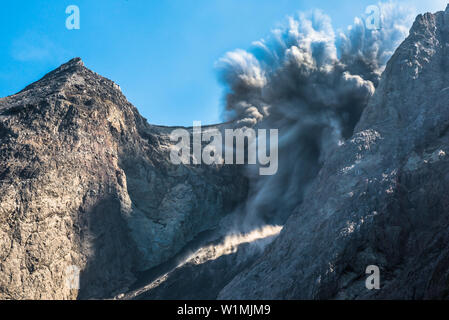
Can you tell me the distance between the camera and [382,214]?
21719 millimetres

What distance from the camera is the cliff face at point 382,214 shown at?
19.3 metres

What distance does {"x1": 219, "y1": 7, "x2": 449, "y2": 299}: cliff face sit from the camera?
1934 cm

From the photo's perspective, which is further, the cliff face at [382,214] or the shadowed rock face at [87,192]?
the shadowed rock face at [87,192]

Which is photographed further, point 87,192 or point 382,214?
point 87,192

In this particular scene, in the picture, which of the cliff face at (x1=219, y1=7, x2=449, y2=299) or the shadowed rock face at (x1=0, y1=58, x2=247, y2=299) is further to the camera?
the shadowed rock face at (x1=0, y1=58, x2=247, y2=299)

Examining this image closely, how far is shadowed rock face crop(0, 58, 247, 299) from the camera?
27.0 m

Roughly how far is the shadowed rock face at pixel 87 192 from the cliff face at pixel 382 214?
33.3ft

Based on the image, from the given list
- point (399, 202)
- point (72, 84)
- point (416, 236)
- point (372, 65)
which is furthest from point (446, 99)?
point (72, 84)

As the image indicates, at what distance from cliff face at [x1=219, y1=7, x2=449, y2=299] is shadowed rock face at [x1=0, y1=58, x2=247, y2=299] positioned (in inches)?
400

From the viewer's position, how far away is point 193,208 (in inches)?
1451

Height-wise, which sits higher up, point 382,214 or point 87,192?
point 87,192

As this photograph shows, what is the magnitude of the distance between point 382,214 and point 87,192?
19.6 m
